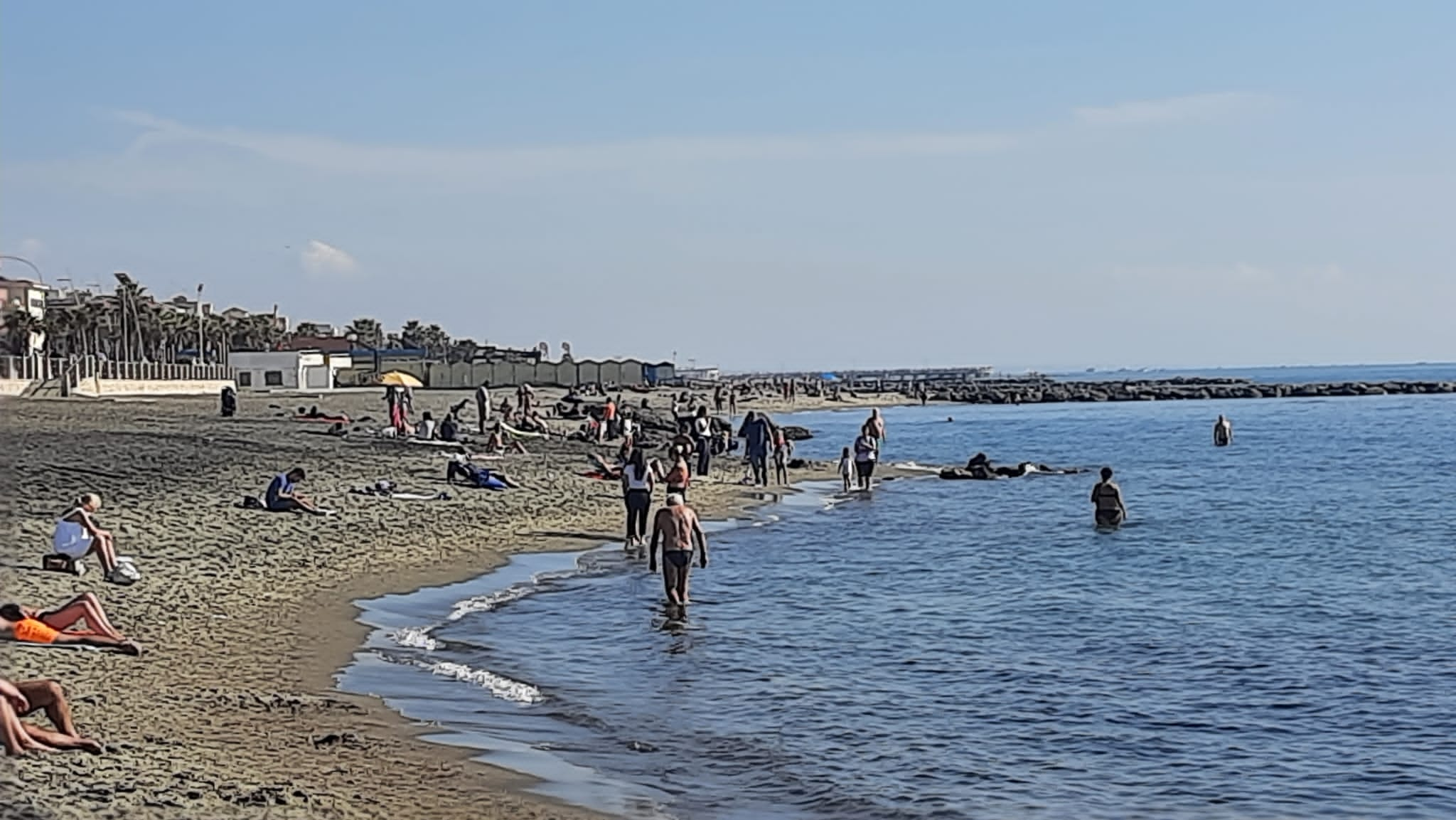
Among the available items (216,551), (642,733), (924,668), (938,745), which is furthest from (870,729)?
(216,551)

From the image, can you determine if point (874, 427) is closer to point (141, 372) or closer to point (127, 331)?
point (141, 372)

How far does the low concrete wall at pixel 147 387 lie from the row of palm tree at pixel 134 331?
24.5 ft

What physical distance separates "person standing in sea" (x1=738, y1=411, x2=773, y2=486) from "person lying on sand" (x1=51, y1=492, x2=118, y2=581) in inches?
831

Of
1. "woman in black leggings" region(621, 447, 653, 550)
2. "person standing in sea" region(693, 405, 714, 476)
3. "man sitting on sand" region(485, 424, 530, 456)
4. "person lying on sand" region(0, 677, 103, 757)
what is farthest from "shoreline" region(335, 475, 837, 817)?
"man sitting on sand" region(485, 424, 530, 456)

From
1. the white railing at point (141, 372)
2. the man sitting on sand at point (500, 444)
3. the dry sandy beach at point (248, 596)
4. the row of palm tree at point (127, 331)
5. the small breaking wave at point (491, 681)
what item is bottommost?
the small breaking wave at point (491, 681)

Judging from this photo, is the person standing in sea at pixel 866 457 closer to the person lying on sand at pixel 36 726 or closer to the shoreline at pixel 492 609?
the shoreline at pixel 492 609

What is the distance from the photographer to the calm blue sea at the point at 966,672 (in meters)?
11.1

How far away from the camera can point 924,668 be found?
615 inches

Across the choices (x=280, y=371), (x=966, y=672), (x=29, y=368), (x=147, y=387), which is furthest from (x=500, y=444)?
(x=280, y=371)

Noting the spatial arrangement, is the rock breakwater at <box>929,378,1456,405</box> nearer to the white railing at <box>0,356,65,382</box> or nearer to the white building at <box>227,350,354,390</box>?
the white building at <box>227,350,354,390</box>

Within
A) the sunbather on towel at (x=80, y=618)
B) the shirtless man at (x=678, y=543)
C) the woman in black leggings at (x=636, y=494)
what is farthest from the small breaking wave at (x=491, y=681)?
the woman in black leggings at (x=636, y=494)

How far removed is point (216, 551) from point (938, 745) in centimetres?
1076

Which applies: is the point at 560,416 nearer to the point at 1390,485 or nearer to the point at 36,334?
the point at 1390,485

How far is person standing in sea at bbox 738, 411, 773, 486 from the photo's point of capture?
1446 inches
